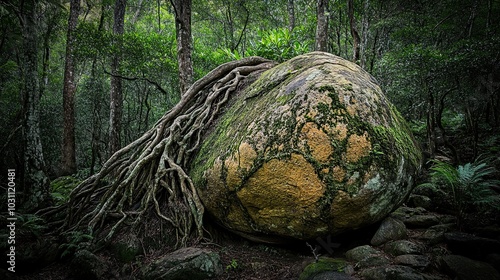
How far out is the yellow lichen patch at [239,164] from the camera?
3.66m

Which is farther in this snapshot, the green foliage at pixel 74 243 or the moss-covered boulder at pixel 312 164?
the green foliage at pixel 74 243

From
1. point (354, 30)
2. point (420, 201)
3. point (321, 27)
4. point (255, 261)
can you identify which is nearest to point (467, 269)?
point (420, 201)

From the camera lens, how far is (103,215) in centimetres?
444

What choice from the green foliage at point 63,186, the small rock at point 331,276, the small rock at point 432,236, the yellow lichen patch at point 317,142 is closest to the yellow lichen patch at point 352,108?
the yellow lichen patch at point 317,142

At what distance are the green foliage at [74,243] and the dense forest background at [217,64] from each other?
1683 mm

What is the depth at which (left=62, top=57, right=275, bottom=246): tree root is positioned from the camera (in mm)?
4297

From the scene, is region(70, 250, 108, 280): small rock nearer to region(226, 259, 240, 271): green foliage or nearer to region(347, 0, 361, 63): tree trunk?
region(226, 259, 240, 271): green foliage

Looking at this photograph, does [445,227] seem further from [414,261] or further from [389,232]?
[414,261]

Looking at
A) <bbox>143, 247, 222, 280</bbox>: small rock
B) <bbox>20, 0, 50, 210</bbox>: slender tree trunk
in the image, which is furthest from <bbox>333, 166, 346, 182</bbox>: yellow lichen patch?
<bbox>20, 0, 50, 210</bbox>: slender tree trunk

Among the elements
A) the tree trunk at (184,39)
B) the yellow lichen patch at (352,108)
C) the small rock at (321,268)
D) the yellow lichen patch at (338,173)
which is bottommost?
the small rock at (321,268)

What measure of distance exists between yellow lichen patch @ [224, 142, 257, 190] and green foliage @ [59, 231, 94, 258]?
8.17 feet

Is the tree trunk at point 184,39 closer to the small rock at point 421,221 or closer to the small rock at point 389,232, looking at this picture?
the small rock at point 389,232

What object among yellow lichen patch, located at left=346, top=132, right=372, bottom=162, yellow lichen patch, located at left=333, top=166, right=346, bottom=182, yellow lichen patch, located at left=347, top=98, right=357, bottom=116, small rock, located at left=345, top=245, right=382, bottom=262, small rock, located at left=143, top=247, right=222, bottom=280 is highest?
yellow lichen patch, located at left=347, top=98, right=357, bottom=116

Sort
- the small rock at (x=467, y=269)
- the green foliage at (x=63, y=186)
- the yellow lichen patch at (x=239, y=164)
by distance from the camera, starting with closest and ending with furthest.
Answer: the small rock at (x=467, y=269) < the yellow lichen patch at (x=239, y=164) < the green foliage at (x=63, y=186)
